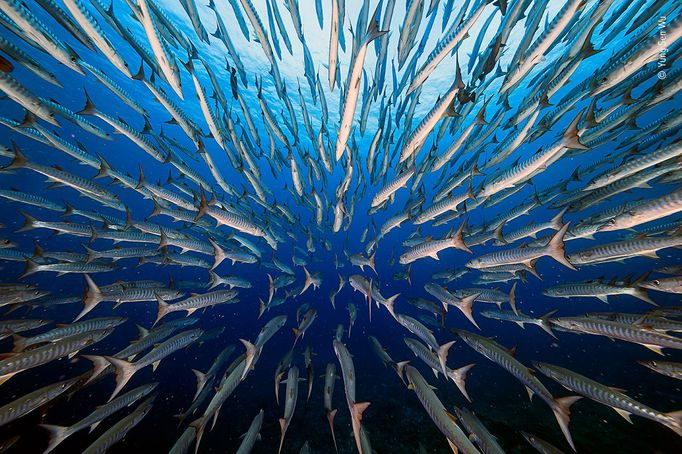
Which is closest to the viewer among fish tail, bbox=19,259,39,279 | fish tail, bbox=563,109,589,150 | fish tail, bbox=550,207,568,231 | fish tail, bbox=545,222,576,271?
fish tail, bbox=563,109,589,150

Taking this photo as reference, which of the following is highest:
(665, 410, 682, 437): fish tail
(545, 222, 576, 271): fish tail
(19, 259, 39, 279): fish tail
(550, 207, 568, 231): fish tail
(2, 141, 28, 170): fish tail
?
(2, 141, 28, 170): fish tail

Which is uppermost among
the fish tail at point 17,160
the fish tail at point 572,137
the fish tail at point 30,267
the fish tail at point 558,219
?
the fish tail at point 17,160

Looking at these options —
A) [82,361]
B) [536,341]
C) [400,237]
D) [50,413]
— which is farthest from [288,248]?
[536,341]

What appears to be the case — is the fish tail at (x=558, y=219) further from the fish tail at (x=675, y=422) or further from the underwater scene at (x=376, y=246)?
the fish tail at (x=675, y=422)

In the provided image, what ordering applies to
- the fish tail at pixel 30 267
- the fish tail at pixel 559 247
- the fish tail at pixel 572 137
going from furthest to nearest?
the fish tail at pixel 30 267 → the fish tail at pixel 559 247 → the fish tail at pixel 572 137

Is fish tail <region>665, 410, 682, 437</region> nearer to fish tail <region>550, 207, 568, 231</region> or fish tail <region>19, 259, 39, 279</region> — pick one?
fish tail <region>550, 207, 568, 231</region>

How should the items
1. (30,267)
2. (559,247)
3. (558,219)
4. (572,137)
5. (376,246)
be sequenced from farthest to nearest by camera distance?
(376,246) < (30,267) < (558,219) < (559,247) < (572,137)

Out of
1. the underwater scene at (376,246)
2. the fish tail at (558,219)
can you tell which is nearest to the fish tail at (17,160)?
the underwater scene at (376,246)

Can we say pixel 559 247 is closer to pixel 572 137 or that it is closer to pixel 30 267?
pixel 572 137

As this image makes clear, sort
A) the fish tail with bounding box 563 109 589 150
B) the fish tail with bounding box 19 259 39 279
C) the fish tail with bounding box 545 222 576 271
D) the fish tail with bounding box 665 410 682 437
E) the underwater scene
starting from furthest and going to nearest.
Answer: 1. the fish tail with bounding box 19 259 39 279
2. the fish tail with bounding box 545 222 576 271
3. the fish tail with bounding box 563 109 589 150
4. the underwater scene
5. the fish tail with bounding box 665 410 682 437

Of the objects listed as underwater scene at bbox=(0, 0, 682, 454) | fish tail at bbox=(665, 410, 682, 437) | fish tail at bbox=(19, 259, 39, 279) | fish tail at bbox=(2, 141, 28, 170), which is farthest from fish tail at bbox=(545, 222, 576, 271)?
fish tail at bbox=(19, 259, 39, 279)

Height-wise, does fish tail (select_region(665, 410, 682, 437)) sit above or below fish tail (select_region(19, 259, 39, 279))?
below

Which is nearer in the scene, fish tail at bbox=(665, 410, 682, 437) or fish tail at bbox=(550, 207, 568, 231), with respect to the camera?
fish tail at bbox=(665, 410, 682, 437)

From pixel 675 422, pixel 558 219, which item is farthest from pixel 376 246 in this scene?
pixel 675 422
